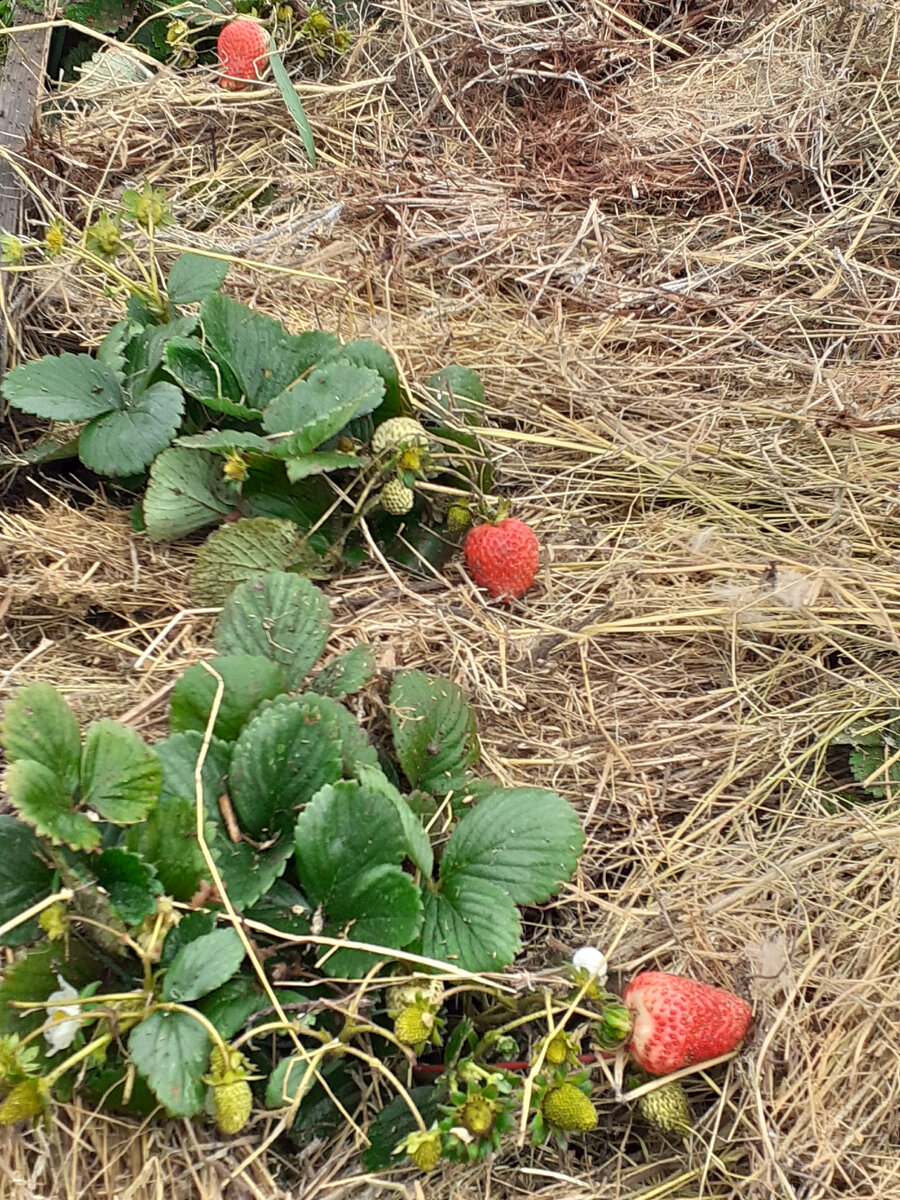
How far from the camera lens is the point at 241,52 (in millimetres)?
2455

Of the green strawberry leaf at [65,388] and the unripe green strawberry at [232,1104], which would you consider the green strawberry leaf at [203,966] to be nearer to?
the unripe green strawberry at [232,1104]

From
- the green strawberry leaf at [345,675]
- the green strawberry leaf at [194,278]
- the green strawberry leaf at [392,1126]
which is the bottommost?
the green strawberry leaf at [392,1126]

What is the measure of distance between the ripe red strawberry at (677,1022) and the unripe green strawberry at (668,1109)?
22 millimetres

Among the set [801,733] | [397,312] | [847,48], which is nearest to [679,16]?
[847,48]

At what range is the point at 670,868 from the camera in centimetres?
132

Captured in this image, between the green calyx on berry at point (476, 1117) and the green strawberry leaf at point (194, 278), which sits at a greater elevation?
the green strawberry leaf at point (194, 278)

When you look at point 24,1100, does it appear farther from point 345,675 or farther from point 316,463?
point 316,463

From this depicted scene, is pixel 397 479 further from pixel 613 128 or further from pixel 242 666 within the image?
pixel 613 128

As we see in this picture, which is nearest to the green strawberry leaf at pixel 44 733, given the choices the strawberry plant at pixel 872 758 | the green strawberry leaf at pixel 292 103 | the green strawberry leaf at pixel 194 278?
the green strawberry leaf at pixel 194 278

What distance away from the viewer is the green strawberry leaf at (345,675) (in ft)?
A: 4.42

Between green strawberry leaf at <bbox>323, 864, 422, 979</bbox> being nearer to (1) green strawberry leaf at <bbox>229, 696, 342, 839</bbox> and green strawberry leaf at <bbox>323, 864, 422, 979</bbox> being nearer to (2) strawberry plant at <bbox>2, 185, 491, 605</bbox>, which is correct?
(1) green strawberry leaf at <bbox>229, 696, 342, 839</bbox>

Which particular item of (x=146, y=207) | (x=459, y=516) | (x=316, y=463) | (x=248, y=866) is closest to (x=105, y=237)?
(x=146, y=207)

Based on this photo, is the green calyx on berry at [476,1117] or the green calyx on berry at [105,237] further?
the green calyx on berry at [105,237]

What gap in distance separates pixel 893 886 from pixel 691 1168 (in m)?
0.46
